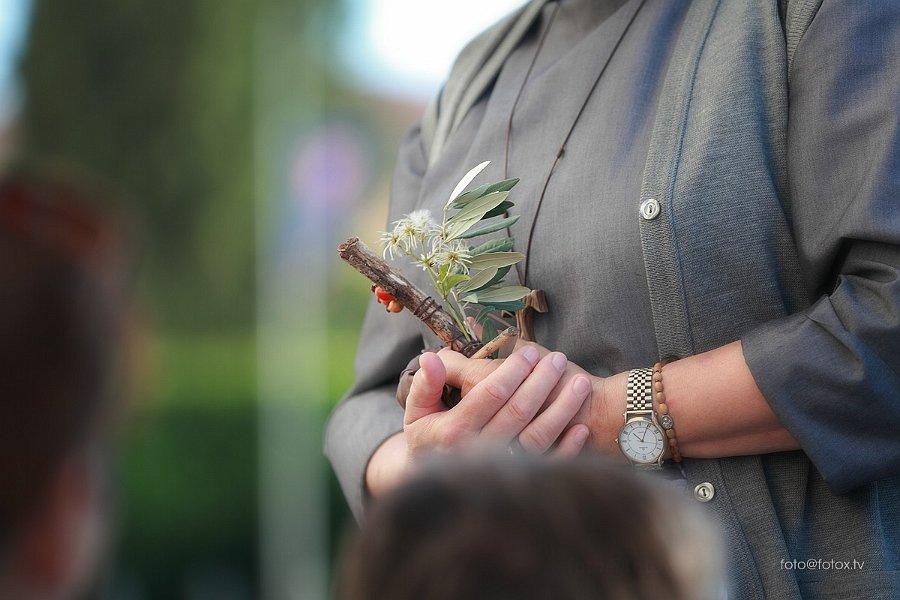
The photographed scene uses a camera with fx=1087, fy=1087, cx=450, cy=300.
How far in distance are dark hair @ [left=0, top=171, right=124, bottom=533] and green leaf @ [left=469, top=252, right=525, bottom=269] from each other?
845mm

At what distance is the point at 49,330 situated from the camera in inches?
26.1

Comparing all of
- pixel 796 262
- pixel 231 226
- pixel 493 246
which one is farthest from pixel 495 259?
pixel 231 226

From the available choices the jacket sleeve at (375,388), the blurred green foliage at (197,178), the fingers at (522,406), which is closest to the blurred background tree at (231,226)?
the blurred green foliage at (197,178)

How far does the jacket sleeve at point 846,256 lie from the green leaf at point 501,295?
31 centimetres

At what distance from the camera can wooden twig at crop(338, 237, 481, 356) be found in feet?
5.06

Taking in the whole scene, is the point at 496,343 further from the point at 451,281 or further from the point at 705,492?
the point at 705,492

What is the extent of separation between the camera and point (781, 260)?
1.43m

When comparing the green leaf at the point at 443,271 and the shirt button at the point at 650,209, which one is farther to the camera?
the green leaf at the point at 443,271

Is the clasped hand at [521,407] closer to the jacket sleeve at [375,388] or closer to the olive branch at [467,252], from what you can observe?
the olive branch at [467,252]

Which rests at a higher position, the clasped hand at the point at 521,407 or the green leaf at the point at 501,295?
the green leaf at the point at 501,295

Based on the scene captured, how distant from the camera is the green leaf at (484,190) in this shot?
1562mm

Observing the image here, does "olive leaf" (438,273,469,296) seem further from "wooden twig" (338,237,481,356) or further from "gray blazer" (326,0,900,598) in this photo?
"gray blazer" (326,0,900,598)

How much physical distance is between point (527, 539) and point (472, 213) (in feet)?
2.58

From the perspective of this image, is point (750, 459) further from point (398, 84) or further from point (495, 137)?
point (398, 84)
